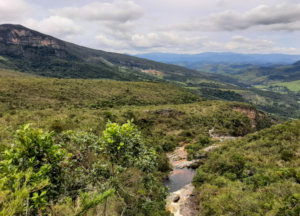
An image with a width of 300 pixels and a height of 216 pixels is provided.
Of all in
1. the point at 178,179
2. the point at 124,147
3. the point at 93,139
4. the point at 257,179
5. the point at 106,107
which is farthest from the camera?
the point at 106,107

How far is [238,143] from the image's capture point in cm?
3291

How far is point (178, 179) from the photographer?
93.6 feet

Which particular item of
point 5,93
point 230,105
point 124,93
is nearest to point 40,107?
point 5,93

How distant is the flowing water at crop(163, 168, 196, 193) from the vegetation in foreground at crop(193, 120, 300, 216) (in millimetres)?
2932

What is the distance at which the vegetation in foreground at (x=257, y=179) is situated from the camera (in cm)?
1510

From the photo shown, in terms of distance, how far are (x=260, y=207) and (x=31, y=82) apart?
2817 inches

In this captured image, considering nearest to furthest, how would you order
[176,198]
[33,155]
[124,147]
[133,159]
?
[33,155] → [124,147] → [133,159] → [176,198]

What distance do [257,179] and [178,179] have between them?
41.9 feet

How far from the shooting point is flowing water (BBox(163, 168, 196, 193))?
26286mm

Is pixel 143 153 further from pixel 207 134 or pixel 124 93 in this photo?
pixel 124 93

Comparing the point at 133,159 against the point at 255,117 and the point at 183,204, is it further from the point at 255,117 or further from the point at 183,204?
the point at 255,117

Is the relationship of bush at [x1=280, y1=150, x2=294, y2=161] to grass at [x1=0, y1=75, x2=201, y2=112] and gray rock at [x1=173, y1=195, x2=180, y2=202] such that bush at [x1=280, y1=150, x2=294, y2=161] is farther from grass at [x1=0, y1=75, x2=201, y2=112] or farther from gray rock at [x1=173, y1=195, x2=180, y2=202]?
grass at [x1=0, y1=75, x2=201, y2=112]

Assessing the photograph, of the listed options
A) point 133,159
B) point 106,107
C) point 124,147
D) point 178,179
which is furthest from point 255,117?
point 124,147

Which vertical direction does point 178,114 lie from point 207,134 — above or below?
above
